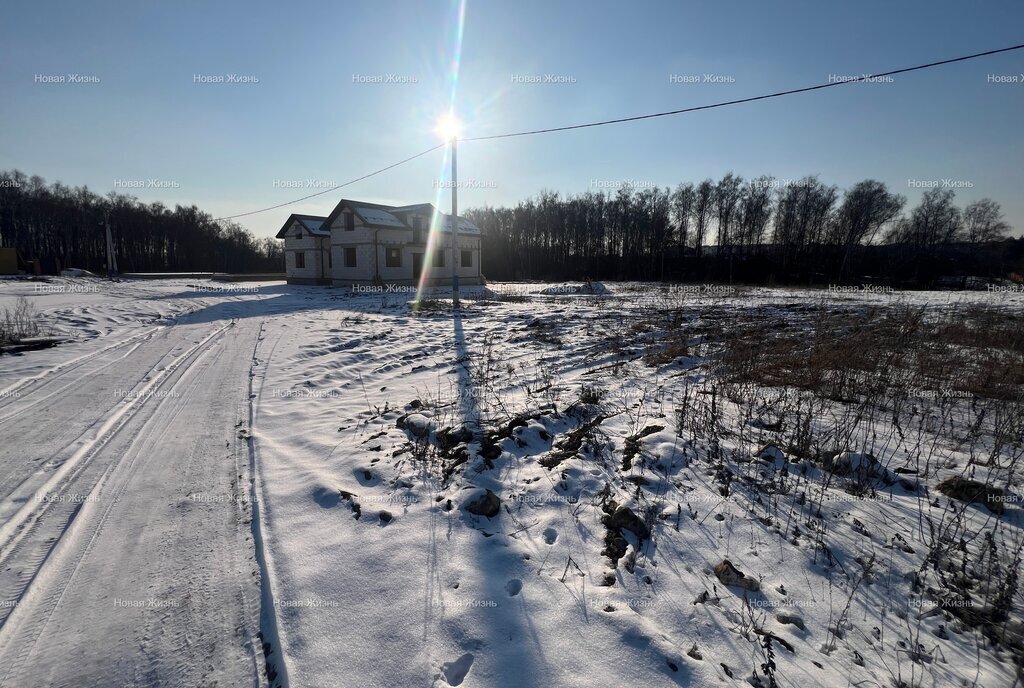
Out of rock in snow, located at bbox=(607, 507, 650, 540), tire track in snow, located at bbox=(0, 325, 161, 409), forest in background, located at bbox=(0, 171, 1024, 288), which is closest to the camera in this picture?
rock in snow, located at bbox=(607, 507, 650, 540)

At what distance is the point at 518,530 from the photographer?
136 inches

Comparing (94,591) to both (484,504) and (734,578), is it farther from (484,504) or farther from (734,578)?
(734,578)

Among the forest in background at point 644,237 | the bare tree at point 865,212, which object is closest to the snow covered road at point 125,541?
the forest in background at point 644,237

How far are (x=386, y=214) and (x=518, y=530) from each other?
30.6 metres

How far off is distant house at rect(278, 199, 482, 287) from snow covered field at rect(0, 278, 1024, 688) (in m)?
23.1

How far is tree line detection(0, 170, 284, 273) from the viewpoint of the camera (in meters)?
56.9

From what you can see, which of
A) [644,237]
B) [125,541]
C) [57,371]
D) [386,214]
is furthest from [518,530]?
[644,237]

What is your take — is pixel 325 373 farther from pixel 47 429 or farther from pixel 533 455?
pixel 533 455

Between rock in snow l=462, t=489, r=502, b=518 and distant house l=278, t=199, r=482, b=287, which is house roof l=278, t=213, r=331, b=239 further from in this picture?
rock in snow l=462, t=489, r=502, b=518

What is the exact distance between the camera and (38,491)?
3.84 m

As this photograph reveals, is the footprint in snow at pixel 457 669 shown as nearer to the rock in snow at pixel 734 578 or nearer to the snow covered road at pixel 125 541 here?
the snow covered road at pixel 125 541

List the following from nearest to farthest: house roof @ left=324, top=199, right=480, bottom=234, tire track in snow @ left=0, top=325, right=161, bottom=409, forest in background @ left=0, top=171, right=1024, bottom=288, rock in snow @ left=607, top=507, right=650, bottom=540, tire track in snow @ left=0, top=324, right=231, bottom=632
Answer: tire track in snow @ left=0, top=324, right=231, bottom=632 → rock in snow @ left=607, top=507, right=650, bottom=540 → tire track in snow @ left=0, top=325, right=161, bottom=409 → house roof @ left=324, top=199, right=480, bottom=234 → forest in background @ left=0, top=171, right=1024, bottom=288

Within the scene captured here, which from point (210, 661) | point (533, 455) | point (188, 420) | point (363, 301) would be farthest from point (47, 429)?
point (363, 301)

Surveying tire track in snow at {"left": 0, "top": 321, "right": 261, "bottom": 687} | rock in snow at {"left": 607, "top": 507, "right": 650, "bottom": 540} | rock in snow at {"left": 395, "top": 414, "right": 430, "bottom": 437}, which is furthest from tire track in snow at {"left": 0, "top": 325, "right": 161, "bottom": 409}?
rock in snow at {"left": 607, "top": 507, "right": 650, "bottom": 540}
